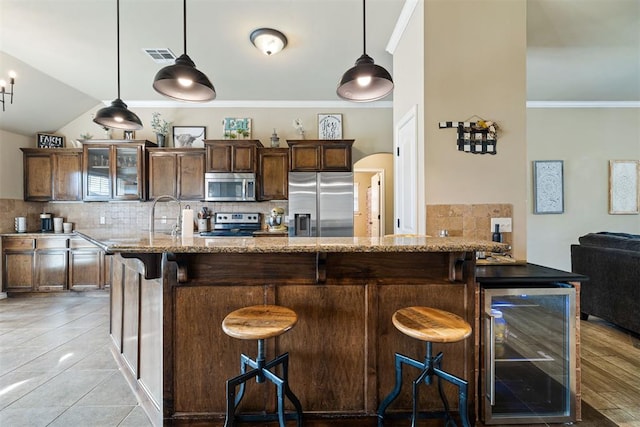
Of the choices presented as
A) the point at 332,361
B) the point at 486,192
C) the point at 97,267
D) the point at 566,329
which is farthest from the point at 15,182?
the point at 566,329

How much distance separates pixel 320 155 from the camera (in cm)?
451

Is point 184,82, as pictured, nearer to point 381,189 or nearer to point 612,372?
point 612,372

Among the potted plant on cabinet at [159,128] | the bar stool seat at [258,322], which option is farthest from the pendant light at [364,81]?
the potted plant on cabinet at [159,128]

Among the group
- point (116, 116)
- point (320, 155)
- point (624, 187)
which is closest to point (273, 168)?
point (320, 155)

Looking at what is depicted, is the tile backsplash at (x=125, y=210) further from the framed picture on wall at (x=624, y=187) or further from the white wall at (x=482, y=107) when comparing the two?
the framed picture on wall at (x=624, y=187)

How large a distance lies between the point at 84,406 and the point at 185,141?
3999mm

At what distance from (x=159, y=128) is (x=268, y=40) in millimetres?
2773

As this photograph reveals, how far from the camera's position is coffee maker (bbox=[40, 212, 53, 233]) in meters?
4.66

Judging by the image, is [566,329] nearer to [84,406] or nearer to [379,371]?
[379,371]

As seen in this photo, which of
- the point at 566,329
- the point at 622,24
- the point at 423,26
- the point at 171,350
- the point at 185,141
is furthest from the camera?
the point at 185,141

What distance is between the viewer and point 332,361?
1.68 meters

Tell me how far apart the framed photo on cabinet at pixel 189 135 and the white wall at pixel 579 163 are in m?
5.73

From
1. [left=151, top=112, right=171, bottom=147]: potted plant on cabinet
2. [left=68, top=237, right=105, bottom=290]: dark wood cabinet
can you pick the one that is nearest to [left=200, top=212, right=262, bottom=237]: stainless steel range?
[left=151, top=112, right=171, bottom=147]: potted plant on cabinet

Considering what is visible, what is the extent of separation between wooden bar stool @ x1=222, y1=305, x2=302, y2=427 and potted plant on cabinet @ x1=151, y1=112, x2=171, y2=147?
14.0 ft
